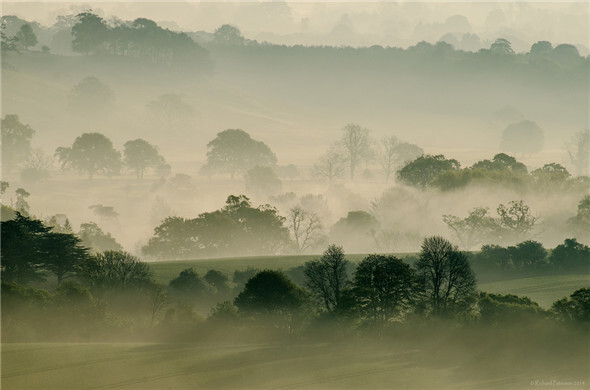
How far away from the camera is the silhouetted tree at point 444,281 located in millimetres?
71875

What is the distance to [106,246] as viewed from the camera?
5664 inches

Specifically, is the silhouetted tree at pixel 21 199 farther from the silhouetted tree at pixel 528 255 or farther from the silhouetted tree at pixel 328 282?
the silhouetted tree at pixel 528 255

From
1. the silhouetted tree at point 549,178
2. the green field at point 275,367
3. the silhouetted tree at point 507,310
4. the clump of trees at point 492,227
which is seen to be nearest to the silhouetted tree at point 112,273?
the green field at point 275,367

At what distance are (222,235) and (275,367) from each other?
77.7 metres

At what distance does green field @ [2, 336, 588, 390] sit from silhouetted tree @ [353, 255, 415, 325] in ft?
19.3

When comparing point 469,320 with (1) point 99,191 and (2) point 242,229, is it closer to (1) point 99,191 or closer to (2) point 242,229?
(2) point 242,229

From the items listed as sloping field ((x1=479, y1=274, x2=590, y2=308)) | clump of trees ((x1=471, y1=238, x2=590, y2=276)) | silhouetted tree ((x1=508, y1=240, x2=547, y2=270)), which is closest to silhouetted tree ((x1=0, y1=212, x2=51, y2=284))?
sloping field ((x1=479, y1=274, x2=590, y2=308))

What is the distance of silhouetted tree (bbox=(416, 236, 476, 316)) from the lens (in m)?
71.9

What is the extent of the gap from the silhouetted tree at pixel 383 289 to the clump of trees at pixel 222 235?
201 feet

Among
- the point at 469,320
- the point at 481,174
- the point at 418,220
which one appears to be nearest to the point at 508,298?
the point at 469,320

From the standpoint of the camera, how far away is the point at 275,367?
59812 millimetres

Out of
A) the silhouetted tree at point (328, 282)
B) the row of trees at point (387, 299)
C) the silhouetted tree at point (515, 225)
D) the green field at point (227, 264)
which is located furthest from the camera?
the silhouetted tree at point (515, 225)

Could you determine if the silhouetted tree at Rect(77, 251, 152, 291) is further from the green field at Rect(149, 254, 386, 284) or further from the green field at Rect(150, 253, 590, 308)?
the green field at Rect(149, 254, 386, 284)

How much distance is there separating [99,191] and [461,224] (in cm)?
8707
